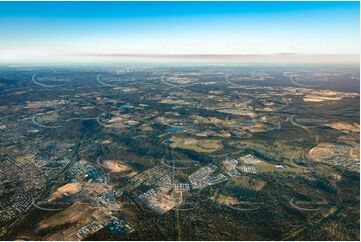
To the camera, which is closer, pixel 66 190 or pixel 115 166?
pixel 66 190

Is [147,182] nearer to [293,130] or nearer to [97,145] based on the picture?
[97,145]

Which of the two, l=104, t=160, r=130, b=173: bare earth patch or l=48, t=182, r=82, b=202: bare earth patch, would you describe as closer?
l=48, t=182, r=82, b=202: bare earth patch

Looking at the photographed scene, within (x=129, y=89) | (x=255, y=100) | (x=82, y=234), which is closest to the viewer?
(x=82, y=234)

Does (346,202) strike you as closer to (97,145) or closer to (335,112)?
(97,145)

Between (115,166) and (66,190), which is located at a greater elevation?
(66,190)

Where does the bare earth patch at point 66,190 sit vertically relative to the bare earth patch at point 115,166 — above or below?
above

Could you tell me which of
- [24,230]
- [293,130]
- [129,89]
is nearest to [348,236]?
[24,230]

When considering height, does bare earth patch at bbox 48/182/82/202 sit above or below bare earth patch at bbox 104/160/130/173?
above

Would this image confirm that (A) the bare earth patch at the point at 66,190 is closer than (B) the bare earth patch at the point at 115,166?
Yes

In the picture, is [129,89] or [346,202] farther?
[129,89]

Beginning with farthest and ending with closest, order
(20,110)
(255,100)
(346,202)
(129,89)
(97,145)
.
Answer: (129,89) → (255,100) → (20,110) → (97,145) → (346,202)

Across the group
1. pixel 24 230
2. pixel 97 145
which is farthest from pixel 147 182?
pixel 97 145
